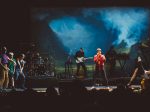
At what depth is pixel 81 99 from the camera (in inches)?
209

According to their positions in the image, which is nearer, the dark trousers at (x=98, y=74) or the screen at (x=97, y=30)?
the dark trousers at (x=98, y=74)

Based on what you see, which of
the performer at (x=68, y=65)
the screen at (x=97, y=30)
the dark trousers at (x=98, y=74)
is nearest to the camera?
the dark trousers at (x=98, y=74)

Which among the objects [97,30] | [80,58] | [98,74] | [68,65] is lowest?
[98,74]

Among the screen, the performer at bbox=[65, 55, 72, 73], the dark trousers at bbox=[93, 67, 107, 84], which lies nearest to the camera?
the dark trousers at bbox=[93, 67, 107, 84]

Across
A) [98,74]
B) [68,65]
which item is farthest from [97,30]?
[98,74]

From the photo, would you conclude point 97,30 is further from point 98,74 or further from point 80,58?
point 98,74

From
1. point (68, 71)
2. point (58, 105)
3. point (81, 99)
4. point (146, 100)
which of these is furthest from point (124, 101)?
point (68, 71)

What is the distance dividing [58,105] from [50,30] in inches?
499

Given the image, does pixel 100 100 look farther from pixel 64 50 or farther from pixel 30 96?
pixel 64 50

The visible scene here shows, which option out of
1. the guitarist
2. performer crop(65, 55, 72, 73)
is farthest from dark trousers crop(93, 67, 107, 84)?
performer crop(65, 55, 72, 73)

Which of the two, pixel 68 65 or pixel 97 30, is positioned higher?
pixel 97 30

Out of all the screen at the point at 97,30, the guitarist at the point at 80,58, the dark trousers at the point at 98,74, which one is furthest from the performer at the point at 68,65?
the dark trousers at the point at 98,74

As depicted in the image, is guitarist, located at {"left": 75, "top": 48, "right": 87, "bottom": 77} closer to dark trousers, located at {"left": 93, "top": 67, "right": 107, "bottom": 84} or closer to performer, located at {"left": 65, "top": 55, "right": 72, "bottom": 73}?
dark trousers, located at {"left": 93, "top": 67, "right": 107, "bottom": 84}

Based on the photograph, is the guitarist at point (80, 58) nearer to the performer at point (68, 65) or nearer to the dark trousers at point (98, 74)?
the dark trousers at point (98, 74)
